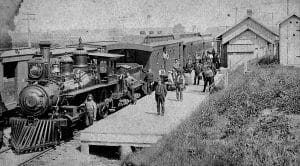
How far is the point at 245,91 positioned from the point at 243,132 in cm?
343

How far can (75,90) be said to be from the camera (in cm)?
1317

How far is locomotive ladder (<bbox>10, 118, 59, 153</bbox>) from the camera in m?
11.5

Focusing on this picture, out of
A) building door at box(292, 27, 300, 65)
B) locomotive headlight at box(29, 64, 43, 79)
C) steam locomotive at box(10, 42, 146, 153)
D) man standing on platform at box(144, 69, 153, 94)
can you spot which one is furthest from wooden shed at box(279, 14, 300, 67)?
locomotive headlight at box(29, 64, 43, 79)

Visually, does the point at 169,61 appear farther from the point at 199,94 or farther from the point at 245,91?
the point at 245,91

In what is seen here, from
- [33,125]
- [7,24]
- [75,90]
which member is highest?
[7,24]

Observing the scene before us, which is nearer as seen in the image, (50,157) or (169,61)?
(50,157)

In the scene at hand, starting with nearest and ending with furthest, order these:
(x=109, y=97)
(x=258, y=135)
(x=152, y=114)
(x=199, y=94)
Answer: (x=258, y=135), (x=152, y=114), (x=109, y=97), (x=199, y=94)

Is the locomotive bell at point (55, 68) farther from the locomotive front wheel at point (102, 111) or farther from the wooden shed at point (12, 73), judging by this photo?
the locomotive front wheel at point (102, 111)

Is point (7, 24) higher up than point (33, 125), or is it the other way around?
point (7, 24)

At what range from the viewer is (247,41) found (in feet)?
80.2

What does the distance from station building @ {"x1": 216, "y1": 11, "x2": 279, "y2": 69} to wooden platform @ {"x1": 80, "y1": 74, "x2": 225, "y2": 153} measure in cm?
1130

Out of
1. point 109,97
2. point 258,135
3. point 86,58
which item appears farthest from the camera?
point 109,97

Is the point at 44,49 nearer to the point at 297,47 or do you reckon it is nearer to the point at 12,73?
the point at 12,73

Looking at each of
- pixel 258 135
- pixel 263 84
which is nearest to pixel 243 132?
pixel 258 135
